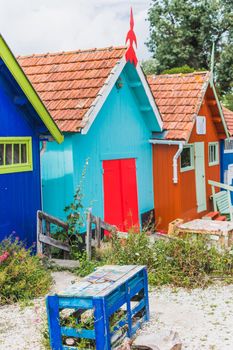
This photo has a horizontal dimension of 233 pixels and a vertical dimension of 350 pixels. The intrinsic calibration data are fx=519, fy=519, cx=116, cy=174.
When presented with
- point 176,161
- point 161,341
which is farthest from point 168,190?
point 161,341

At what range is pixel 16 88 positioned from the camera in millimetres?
9242

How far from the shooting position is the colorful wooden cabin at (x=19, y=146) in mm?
9078

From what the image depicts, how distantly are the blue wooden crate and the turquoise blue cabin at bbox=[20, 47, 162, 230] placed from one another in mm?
4895

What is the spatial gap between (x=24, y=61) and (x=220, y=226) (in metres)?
6.56

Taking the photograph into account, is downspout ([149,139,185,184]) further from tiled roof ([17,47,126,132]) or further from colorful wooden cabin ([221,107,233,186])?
colorful wooden cabin ([221,107,233,186])

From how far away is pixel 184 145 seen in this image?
578 inches

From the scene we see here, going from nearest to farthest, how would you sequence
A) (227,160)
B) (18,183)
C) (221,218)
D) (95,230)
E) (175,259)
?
1. (175,259)
2. (18,183)
3. (95,230)
4. (221,218)
5. (227,160)

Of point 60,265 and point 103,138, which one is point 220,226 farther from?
point 60,265

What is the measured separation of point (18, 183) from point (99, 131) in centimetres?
287

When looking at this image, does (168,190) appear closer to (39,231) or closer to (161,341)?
(39,231)

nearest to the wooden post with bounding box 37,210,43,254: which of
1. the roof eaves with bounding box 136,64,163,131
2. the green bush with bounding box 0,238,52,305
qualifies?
the green bush with bounding box 0,238,52,305

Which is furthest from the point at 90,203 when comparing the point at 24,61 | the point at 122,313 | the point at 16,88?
the point at 122,313

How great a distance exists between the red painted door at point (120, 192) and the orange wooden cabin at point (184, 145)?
33.7 inches

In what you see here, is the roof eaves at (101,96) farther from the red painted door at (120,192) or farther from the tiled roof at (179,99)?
the tiled roof at (179,99)
